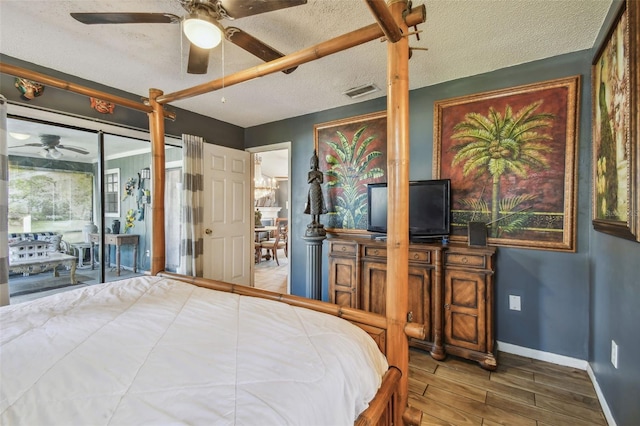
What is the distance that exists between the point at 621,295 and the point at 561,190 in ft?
3.36

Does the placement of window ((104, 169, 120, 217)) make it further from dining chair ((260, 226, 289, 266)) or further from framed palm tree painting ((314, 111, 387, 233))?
dining chair ((260, 226, 289, 266))

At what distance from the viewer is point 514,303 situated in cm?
244

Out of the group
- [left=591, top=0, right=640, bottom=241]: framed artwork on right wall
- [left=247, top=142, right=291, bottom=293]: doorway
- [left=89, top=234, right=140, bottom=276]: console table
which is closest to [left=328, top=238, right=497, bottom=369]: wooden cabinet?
[left=591, top=0, right=640, bottom=241]: framed artwork on right wall

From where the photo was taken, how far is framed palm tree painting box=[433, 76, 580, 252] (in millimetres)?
2258

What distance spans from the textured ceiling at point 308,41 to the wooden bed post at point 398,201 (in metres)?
0.77

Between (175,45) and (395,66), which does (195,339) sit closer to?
(395,66)

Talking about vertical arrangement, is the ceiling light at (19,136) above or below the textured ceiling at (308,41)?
below

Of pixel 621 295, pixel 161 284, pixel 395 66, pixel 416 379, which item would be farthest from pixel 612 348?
pixel 161 284

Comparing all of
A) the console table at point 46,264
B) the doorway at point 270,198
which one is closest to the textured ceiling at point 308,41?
the console table at point 46,264

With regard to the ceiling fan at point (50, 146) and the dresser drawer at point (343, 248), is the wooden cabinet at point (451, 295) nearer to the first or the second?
the dresser drawer at point (343, 248)

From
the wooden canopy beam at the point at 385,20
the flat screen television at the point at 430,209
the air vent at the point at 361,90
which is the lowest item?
the flat screen television at the point at 430,209

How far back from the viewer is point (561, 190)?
2277mm

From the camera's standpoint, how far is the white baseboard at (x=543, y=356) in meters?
2.21

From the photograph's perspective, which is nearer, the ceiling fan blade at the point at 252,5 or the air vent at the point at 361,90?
the ceiling fan blade at the point at 252,5
